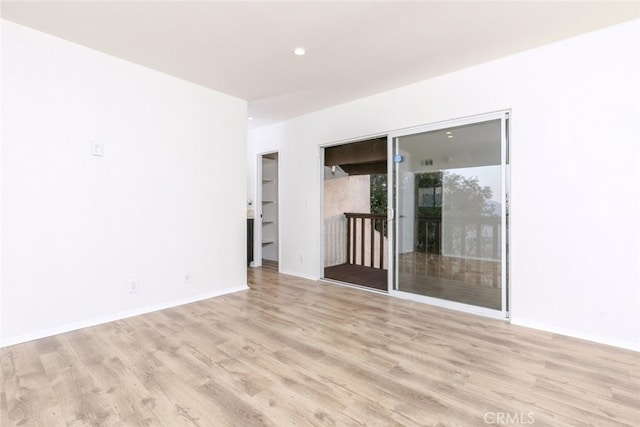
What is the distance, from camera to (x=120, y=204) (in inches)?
120

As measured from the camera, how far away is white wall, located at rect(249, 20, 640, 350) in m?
2.43

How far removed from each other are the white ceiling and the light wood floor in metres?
2.51

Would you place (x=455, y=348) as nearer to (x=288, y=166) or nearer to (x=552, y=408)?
(x=552, y=408)

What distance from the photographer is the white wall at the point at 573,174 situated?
7.98 feet

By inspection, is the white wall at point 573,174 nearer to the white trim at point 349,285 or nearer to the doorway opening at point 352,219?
the white trim at point 349,285

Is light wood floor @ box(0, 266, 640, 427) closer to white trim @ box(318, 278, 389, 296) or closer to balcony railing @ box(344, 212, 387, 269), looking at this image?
white trim @ box(318, 278, 389, 296)

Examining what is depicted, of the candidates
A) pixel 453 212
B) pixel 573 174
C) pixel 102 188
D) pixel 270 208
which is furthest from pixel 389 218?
pixel 270 208

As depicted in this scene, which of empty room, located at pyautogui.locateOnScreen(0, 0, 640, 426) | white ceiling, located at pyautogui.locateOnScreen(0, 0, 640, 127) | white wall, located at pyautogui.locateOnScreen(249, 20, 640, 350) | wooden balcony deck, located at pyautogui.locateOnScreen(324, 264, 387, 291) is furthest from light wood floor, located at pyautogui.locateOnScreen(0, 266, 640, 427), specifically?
white ceiling, located at pyautogui.locateOnScreen(0, 0, 640, 127)

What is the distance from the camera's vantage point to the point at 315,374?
204cm

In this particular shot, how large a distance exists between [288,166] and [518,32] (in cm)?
343

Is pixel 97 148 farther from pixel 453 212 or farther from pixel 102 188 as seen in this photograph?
pixel 453 212

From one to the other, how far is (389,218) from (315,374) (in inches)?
89.3

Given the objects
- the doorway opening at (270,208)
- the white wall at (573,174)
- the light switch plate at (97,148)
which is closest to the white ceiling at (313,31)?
the white wall at (573,174)

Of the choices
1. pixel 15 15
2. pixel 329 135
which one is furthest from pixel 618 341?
pixel 15 15
